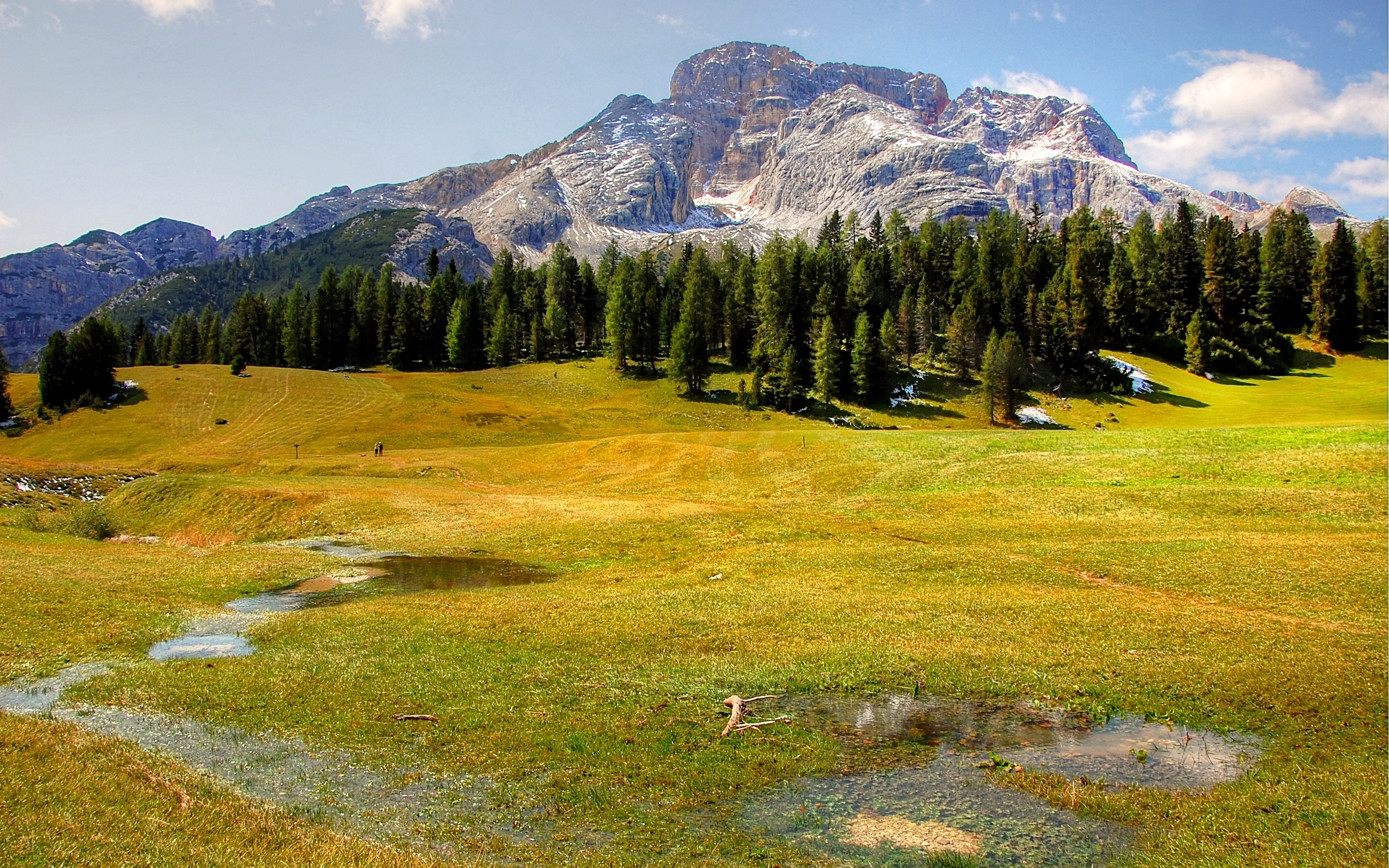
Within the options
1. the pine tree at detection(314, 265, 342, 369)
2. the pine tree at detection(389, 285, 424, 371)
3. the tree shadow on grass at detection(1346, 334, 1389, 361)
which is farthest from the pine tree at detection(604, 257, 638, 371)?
the tree shadow on grass at detection(1346, 334, 1389, 361)

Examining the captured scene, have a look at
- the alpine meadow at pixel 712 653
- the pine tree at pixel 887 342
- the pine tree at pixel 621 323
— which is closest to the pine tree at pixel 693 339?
the pine tree at pixel 621 323

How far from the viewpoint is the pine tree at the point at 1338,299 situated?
350 ft

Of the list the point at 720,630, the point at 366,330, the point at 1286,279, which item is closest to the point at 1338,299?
the point at 1286,279

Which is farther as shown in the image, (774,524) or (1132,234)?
(1132,234)

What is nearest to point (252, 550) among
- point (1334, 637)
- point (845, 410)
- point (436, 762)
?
point (436, 762)

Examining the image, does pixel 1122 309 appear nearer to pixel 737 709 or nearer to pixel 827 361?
pixel 827 361

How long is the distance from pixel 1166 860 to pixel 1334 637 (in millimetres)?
13243

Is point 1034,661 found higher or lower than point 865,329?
lower

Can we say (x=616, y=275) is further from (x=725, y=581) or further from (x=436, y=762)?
(x=436, y=762)

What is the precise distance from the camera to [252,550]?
108ft

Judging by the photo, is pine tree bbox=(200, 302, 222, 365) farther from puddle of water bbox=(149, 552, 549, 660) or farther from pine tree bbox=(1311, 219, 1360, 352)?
pine tree bbox=(1311, 219, 1360, 352)

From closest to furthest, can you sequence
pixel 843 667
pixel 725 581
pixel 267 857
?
pixel 267 857 → pixel 843 667 → pixel 725 581

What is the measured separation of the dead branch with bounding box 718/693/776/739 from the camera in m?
13.2

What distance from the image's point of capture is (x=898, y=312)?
117 m
